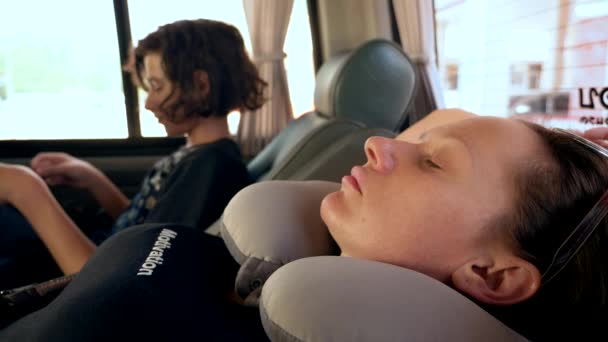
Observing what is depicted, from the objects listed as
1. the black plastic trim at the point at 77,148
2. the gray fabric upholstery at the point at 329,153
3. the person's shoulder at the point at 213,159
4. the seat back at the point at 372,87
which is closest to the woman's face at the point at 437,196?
the gray fabric upholstery at the point at 329,153

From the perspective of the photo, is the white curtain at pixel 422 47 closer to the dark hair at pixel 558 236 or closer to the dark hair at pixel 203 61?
the dark hair at pixel 203 61

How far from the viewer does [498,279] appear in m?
0.58

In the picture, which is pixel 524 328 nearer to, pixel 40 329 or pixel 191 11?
pixel 40 329

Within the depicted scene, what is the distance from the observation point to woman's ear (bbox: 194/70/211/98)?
4.78 feet

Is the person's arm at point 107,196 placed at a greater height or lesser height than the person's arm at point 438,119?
lesser

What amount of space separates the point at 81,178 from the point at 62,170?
68 mm

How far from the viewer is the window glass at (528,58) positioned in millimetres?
1456

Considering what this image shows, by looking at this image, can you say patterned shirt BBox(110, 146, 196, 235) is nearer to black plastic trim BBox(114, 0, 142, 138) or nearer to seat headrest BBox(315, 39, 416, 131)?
seat headrest BBox(315, 39, 416, 131)

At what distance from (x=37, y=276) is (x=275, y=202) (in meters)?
0.97

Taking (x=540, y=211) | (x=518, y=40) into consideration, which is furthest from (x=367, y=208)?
(x=518, y=40)

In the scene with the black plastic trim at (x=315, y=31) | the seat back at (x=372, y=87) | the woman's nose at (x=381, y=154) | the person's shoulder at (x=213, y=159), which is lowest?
the person's shoulder at (x=213, y=159)

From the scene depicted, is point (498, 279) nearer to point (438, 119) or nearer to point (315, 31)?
point (438, 119)

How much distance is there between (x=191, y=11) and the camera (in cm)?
239

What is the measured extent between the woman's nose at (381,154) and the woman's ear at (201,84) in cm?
89
